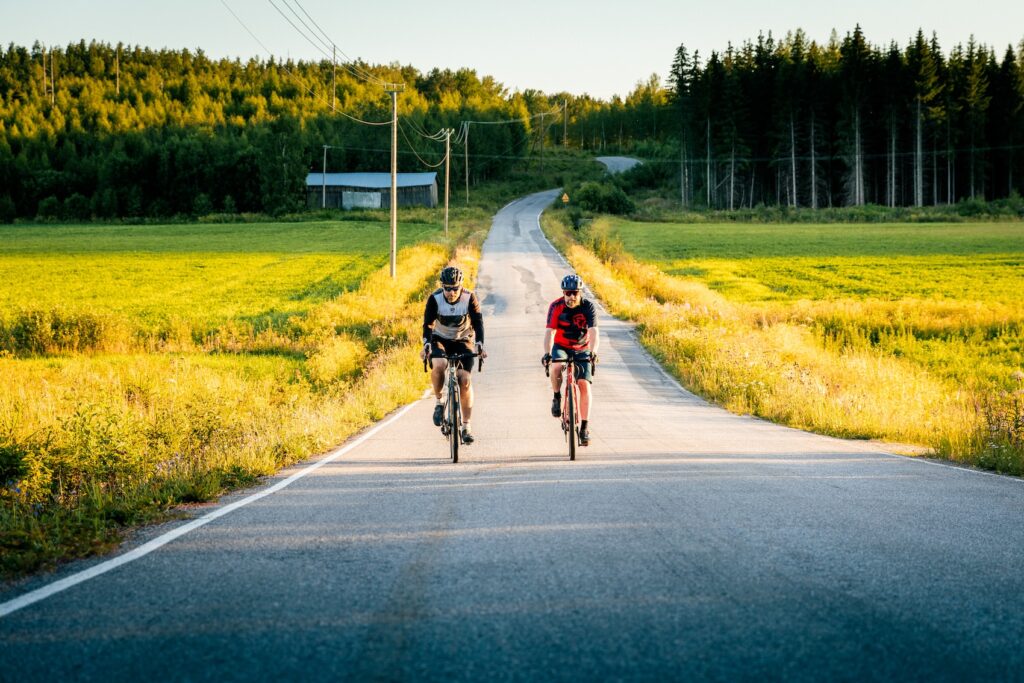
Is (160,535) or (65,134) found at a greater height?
(65,134)

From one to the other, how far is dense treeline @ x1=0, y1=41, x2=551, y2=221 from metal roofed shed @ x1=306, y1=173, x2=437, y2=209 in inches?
97.6

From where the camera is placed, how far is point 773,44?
4060 inches

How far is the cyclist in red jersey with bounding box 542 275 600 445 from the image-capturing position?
1036 centimetres

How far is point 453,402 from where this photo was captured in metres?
10.3

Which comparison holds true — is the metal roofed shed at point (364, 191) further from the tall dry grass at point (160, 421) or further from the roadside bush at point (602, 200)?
the tall dry grass at point (160, 421)

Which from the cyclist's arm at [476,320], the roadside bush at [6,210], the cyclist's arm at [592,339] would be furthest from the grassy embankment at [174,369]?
the roadside bush at [6,210]

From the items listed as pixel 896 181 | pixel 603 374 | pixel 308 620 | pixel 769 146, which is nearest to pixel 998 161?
pixel 896 181

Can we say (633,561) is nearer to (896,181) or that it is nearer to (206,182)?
(896,181)

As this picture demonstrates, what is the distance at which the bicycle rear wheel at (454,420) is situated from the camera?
32.8ft

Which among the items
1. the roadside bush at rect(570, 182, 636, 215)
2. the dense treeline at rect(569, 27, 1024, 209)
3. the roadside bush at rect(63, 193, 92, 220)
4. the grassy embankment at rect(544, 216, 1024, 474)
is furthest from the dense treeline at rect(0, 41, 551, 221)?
the grassy embankment at rect(544, 216, 1024, 474)

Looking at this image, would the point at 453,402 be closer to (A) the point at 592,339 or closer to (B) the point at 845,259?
(A) the point at 592,339

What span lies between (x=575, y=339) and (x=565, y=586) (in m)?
6.21

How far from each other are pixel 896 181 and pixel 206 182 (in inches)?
3382

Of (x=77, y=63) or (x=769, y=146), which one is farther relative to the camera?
(x=77, y=63)
